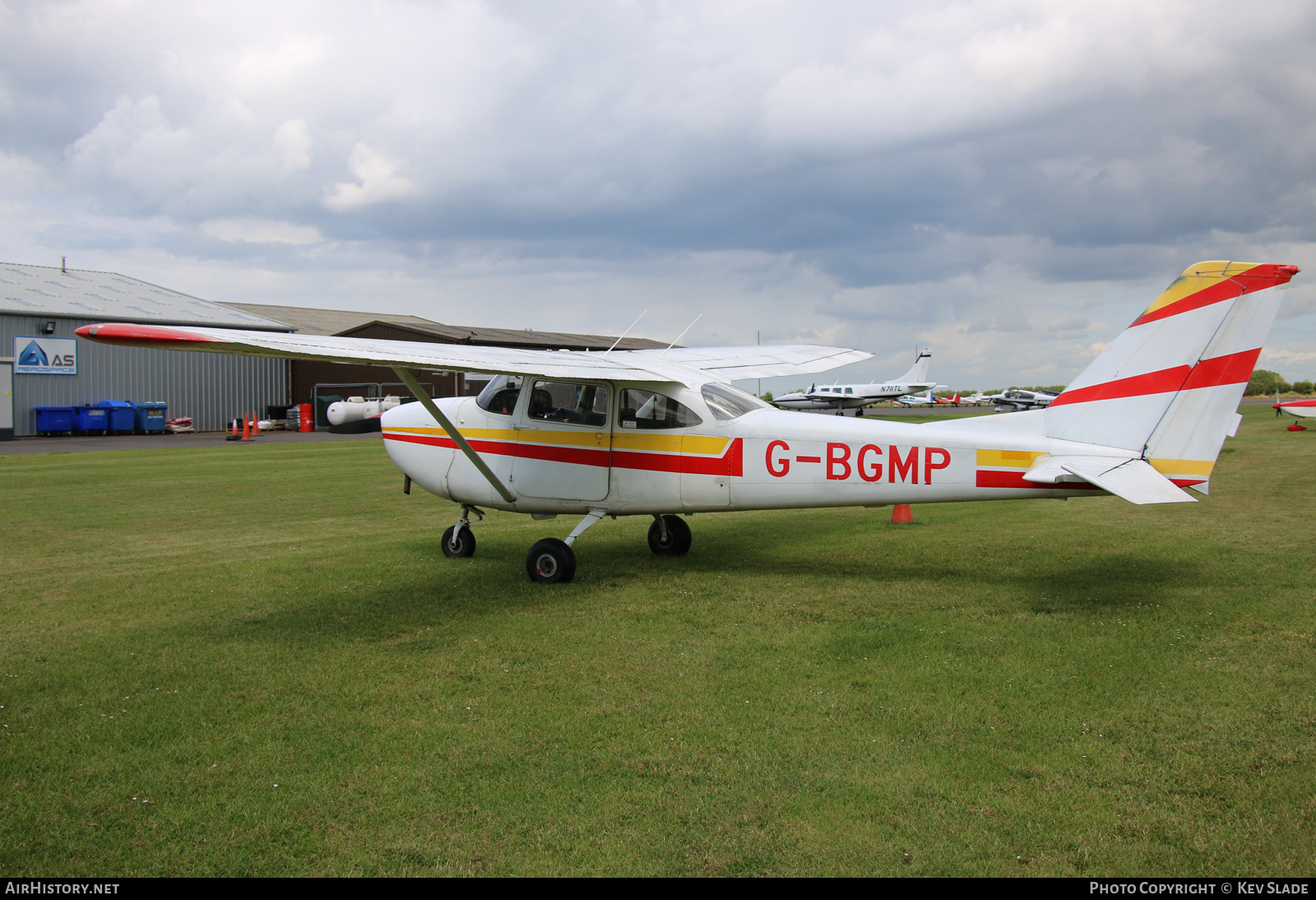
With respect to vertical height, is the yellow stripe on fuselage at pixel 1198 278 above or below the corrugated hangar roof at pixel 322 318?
below

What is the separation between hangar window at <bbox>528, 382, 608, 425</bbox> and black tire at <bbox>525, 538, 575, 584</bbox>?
4.17ft

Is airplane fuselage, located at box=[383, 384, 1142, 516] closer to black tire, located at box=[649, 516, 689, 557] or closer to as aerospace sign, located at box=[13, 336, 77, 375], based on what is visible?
black tire, located at box=[649, 516, 689, 557]

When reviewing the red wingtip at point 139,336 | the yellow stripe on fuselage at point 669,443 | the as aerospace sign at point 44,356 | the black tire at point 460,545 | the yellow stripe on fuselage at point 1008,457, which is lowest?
the black tire at point 460,545

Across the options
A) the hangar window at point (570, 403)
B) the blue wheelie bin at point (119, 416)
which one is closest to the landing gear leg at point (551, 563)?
the hangar window at point (570, 403)

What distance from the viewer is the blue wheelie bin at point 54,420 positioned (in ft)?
102

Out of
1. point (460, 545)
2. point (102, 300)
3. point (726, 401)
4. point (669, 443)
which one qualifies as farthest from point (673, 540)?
point (102, 300)

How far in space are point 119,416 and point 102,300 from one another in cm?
686

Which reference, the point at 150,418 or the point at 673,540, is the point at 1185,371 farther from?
the point at 150,418

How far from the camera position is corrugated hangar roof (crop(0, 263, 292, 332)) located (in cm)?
3309

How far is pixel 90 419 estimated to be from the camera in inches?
1266

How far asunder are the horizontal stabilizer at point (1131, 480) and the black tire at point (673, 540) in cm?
395

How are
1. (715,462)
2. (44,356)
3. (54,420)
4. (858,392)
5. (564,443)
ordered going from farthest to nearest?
(858,392), (44,356), (54,420), (564,443), (715,462)

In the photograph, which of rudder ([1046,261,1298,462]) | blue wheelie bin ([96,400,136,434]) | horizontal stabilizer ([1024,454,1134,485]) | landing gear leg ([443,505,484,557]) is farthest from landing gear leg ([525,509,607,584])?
blue wheelie bin ([96,400,136,434])

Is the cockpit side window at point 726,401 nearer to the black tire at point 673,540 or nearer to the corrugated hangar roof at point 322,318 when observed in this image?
the black tire at point 673,540
